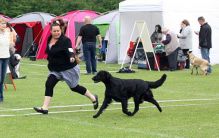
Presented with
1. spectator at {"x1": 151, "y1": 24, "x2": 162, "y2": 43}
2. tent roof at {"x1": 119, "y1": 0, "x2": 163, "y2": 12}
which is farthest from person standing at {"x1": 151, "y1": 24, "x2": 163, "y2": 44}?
tent roof at {"x1": 119, "y1": 0, "x2": 163, "y2": 12}

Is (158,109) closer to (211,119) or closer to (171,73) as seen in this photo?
(211,119)

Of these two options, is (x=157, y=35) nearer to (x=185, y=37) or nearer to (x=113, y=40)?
(x=185, y=37)

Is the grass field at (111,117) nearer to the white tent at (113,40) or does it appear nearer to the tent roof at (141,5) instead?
the tent roof at (141,5)

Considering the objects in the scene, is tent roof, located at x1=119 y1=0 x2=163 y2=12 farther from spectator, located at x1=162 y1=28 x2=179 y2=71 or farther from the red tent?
the red tent

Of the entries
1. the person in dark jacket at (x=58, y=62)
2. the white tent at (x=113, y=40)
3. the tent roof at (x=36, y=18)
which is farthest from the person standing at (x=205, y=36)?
the tent roof at (x=36, y=18)

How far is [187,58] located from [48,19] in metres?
10.9

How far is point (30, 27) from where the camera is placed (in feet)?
100

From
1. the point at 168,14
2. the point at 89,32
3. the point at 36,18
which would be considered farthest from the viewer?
the point at 36,18

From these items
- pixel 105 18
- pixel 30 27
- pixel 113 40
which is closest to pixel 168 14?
pixel 113 40

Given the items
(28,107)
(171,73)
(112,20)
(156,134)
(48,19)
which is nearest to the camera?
(156,134)

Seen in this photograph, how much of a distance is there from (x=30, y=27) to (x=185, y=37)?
11.9 metres

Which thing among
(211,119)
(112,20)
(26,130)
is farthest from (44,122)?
(112,20)

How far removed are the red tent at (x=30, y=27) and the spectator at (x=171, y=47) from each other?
10685mm

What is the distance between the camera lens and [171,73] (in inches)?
771
